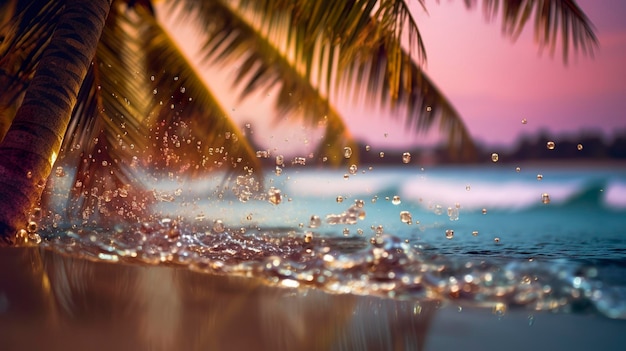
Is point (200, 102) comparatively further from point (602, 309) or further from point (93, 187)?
point (602, 309)

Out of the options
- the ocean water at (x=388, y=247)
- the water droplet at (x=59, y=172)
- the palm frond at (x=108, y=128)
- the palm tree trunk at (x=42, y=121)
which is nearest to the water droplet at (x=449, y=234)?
the ocean water at (x=388, y=247)

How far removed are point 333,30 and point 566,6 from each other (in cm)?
163

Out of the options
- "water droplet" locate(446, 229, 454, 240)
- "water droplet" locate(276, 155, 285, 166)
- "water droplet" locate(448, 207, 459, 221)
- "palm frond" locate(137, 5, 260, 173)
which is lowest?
"water droplet" locate(446, 229, 454, 240)

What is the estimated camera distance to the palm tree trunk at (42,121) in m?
3.19

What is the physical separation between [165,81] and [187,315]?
4732mm

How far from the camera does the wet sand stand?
1.66 meters

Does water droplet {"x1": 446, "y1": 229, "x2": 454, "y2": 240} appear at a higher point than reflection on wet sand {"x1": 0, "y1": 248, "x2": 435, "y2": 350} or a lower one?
higher

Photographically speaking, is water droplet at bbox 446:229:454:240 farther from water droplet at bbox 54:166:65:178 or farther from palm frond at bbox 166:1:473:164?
water droplet at bbox 54:166:65:178

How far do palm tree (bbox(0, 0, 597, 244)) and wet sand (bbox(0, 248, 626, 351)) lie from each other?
1.28 metres

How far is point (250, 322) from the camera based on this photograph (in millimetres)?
1849

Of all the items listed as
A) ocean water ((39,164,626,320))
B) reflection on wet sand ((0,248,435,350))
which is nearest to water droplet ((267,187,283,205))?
ocean water ((39,164,626,320))

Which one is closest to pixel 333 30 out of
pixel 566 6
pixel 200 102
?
pixel 566 6

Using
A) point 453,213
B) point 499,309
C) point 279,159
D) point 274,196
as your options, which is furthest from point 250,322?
point 453,213

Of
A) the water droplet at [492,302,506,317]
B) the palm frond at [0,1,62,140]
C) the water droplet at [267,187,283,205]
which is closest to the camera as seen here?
the water droplet at [492,302,506,317]
